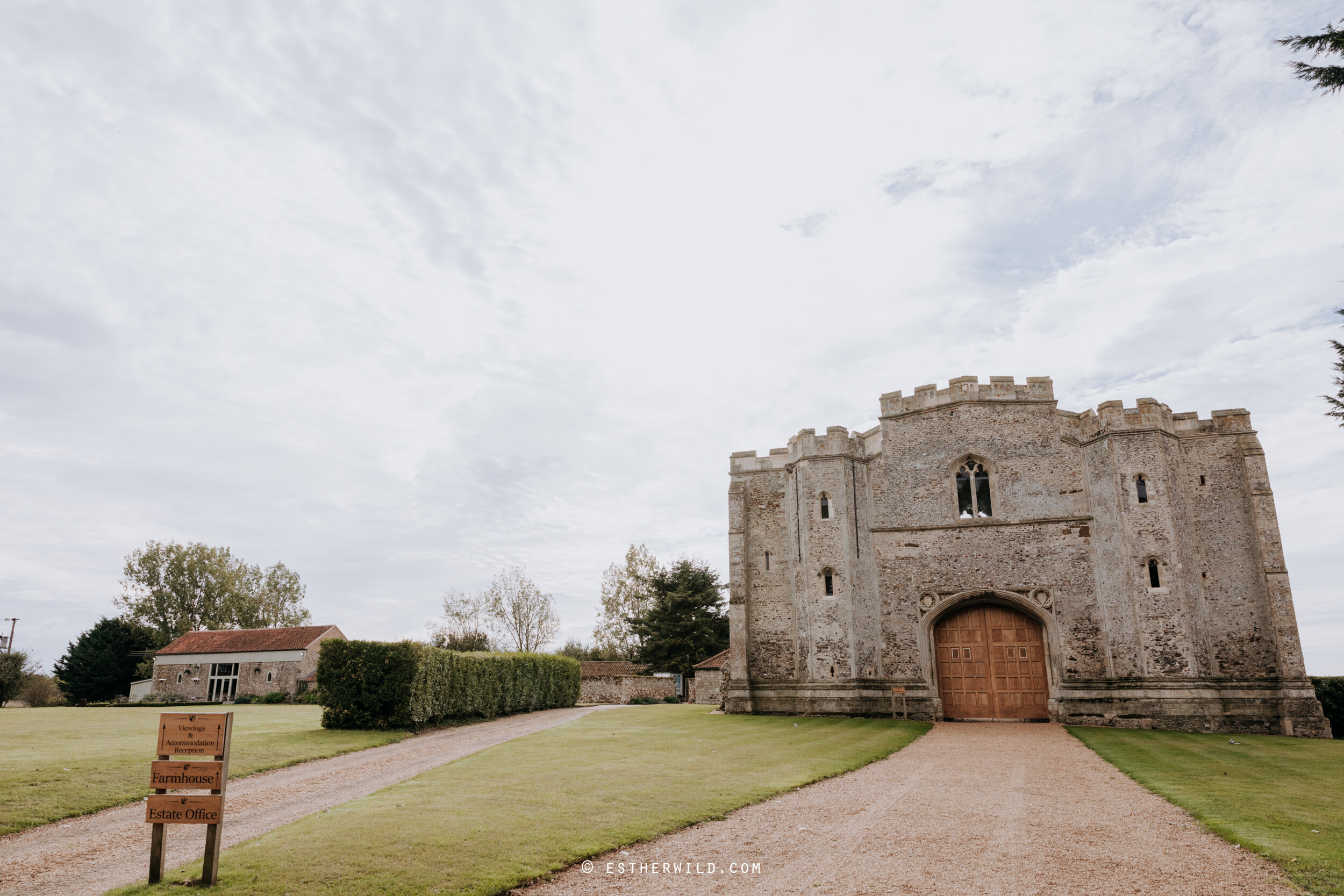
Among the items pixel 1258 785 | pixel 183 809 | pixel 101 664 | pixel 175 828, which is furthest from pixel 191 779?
pixel 101 664

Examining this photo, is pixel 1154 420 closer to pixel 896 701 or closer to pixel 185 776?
pixel 896 701

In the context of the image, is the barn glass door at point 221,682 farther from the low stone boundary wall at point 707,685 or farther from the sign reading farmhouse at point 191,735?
the sign reading farmhouse at point 191,735

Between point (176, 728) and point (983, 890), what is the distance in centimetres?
748

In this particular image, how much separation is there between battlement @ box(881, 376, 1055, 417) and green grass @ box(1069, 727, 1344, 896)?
1028 centimetres

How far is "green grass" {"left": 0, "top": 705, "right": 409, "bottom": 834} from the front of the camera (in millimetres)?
10391

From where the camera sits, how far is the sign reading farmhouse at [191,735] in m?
7.06

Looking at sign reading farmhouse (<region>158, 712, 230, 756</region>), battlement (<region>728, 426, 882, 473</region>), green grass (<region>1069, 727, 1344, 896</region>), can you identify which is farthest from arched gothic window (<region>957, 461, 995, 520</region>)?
sign reading farmhouse (<region>158, 712, 230, 756</region>)

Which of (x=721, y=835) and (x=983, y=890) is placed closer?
(x=983, y=890)

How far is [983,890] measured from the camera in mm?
6742

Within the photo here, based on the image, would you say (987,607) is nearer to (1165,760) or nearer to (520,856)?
(1165,760)

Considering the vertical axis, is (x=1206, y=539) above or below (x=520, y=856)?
above

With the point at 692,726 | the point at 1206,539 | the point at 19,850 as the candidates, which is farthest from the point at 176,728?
the point at 1206,539

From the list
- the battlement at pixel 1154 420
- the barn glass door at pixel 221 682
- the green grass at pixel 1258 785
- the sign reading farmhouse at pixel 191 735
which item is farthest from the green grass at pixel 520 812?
the barn glass door at pixel 221 682

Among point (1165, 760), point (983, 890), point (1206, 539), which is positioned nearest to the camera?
point (983, 890)
